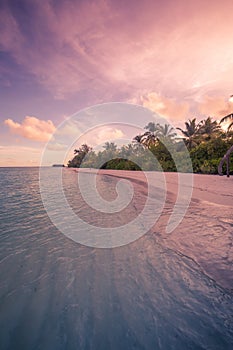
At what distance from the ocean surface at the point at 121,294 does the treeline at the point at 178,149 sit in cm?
1853

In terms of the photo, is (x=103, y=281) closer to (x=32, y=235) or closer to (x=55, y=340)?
(x=55, y=340)

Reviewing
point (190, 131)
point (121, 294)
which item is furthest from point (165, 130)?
point (121, 294)

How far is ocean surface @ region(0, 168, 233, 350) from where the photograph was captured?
1.61m

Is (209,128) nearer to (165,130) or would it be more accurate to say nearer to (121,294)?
(165,130)

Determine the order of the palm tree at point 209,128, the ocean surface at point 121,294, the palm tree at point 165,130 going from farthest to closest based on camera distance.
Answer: the palm tree at point 165,130
the palm tree at point 209,128
the ocean surface at point 121,294

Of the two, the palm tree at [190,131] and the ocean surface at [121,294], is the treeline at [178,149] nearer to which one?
the palm tree at [190,131]

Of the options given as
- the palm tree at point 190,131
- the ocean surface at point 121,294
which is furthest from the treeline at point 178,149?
the ocean surface at point 121,294

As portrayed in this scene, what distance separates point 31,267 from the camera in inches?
113

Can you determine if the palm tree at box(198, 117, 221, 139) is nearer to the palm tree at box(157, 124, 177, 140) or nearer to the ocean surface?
the palm tree at box(157, 124, 177, 140)

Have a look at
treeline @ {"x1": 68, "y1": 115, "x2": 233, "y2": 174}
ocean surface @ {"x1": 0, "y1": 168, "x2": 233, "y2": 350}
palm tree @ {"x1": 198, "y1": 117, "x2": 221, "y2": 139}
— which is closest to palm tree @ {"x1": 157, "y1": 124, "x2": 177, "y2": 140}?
treeline @ {"x1": 68, "y1": 115, "x2": 233, "y2": 174}

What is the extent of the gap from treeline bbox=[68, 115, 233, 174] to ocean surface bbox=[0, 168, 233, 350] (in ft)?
60.8

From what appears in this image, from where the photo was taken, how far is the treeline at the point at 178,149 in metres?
20.6

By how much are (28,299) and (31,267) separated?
2.52 feet

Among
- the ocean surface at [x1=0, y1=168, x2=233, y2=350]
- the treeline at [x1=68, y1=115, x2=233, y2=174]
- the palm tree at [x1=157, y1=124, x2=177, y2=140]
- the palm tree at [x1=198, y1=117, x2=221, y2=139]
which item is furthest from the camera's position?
the palm tree at [x1=157, y1=124, x2=177, y2=140]
